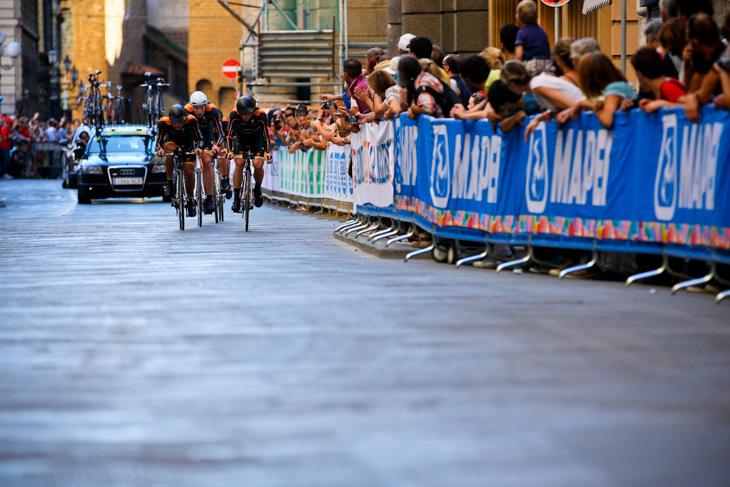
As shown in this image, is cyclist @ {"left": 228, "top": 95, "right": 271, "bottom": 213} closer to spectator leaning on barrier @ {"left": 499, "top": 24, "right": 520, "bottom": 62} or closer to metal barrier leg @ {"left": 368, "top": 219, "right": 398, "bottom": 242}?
metal barrier leg @ {"left": 368, "top": 219, "right": 398, "bottom": 242}

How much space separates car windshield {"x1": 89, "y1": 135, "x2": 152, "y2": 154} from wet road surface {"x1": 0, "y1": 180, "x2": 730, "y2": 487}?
2269 cm

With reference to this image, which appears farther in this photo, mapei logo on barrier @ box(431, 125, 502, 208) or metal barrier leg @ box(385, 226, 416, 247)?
metal barrier leg @ box(385, 226, 416, 247)

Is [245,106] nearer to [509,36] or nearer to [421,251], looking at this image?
[509,36]

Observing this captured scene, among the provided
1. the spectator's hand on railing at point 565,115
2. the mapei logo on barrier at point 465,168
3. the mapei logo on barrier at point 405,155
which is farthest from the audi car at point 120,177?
the spectator's hand on railing at point 565,115

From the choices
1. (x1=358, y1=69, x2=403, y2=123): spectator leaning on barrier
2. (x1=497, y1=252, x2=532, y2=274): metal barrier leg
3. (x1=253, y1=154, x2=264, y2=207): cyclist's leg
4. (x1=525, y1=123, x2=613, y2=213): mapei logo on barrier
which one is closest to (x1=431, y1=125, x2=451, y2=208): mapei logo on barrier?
(x1=358, y1=69, x2=403, y2=123): spectator leaning on barrier

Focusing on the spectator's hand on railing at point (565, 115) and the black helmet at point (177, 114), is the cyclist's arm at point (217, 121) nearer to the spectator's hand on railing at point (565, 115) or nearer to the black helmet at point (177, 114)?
the black helmet at point (177, 114)

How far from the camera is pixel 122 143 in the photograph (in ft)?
114

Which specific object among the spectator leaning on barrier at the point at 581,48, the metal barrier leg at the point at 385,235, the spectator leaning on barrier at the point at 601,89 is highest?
the spectator leaning on barrier at the point at 581,48

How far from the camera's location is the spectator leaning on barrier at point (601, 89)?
11.2m

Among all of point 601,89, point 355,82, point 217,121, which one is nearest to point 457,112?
point 601,89

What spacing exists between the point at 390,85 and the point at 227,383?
367 inches

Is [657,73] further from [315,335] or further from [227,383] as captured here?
[227,383]

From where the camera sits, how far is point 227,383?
6.58 metres

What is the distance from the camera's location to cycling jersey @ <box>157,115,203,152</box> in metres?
21.0
